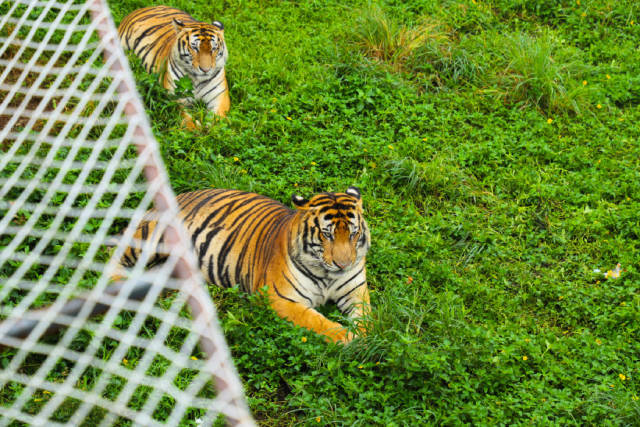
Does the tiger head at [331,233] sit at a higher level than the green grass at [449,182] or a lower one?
higher

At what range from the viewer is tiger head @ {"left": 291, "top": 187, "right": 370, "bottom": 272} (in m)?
3.18

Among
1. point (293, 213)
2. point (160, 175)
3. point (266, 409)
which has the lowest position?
point (266, 409)

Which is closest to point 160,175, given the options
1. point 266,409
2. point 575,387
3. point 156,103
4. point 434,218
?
point 266,409

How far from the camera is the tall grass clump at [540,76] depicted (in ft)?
16.9

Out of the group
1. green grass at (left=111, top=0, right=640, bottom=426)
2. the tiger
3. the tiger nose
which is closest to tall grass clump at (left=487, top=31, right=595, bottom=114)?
green grass at (left=111, top=0, right=640, bottom=426)

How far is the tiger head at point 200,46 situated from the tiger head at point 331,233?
2017mm

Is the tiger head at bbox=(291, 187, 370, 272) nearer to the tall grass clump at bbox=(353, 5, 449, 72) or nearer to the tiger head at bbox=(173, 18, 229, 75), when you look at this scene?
the tiger head at bbox=(173, 18, 229, 75)

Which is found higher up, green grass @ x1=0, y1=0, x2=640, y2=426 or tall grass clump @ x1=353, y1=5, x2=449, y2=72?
tall grass clump @ x1=353, y1=5, x2=449, y2=72

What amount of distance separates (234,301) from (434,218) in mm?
1449

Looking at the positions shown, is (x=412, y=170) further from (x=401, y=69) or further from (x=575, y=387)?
(x=575, y=387)

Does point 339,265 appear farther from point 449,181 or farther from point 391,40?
point 391,40

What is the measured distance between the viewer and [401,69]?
550 cm

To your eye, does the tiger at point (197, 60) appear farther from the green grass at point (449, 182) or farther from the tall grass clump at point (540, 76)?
the tall grass clump at point (540, 76)

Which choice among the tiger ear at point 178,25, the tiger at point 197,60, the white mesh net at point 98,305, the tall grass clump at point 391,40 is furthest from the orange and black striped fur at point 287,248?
the tall grass clump at point 391,40
